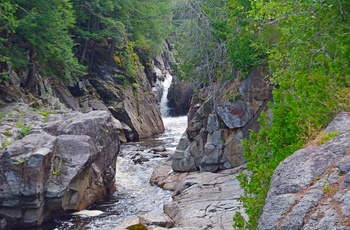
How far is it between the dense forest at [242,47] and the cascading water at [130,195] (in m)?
4.82

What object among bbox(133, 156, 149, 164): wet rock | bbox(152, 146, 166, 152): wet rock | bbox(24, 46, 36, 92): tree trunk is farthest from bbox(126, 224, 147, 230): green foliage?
bbox(24, 46, 36, 92): tree trunk

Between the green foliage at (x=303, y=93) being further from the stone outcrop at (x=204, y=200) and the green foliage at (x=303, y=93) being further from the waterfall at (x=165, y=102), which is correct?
the waterfall at (x=165, y=102)

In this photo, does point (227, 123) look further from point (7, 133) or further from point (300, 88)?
point (300, 88)

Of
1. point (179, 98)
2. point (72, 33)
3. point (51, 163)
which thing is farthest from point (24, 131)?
point (179, 98)

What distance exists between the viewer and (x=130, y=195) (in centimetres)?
1555

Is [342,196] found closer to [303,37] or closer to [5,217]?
[303,37]

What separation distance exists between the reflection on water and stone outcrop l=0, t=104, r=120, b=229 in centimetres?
61

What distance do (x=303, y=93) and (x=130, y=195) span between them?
10.6 metres

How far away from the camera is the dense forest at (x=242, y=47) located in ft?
20.1

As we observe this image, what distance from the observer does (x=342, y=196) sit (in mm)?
3873

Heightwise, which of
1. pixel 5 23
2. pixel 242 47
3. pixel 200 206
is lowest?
pixel 200 206

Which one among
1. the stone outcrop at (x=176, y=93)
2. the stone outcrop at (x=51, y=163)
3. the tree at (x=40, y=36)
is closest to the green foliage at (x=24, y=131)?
the stone outcrop at (x=51, y=163)

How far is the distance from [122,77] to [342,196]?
2642 cm

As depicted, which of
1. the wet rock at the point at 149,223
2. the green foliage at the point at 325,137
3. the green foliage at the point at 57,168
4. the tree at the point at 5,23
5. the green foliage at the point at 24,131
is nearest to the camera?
the green foliage at the point at 325,137
